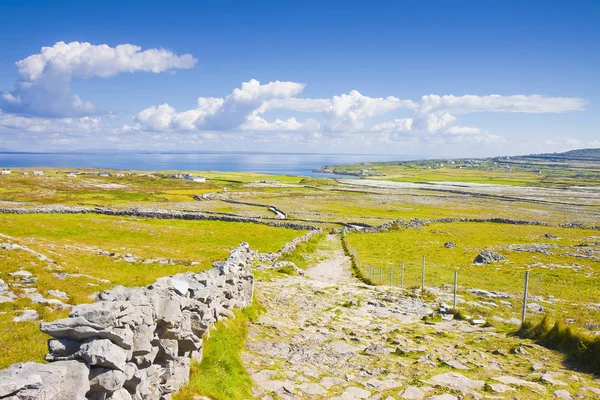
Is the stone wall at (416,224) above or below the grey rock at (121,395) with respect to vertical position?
below

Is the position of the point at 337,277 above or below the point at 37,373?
below

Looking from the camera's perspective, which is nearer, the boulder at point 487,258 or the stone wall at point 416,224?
the boulder at point 487,258

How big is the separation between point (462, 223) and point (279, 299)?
79502 mm

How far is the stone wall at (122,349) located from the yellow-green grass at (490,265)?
70.5 ft

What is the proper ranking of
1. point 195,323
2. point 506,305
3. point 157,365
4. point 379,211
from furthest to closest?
point 379,211 < point 506,305 < point 195,323 < point 157,365

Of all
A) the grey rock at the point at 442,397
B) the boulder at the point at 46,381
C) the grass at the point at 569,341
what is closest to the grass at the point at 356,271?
the grass at the point at 569,341

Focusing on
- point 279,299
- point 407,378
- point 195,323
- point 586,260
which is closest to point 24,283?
point 195,323

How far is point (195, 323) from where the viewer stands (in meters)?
11.2

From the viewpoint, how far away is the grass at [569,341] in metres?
14.0

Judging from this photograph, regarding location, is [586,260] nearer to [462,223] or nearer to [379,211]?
[462,223]

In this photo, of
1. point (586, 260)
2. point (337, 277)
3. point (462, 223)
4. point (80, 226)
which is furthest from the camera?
point (462, 223)

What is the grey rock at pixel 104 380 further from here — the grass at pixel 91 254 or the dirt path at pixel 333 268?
the dirt path at pixel 333 268

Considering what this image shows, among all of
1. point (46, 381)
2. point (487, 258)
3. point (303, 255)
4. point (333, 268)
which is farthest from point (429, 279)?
point (46, 381)

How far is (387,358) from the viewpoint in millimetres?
14867
